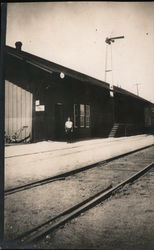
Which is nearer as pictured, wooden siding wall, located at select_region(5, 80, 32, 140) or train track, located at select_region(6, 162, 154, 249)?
train track, located at select_region(6, 162, 154, 249)

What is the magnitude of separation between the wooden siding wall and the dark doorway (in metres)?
2.56

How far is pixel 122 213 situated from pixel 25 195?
1.87m

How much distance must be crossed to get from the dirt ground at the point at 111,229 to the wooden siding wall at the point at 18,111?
440 inches

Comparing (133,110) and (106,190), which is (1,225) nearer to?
(106,190)

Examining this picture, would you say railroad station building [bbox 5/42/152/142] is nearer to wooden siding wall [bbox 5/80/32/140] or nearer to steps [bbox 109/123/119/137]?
wooden siding wall [bbox 5/80/32/140]

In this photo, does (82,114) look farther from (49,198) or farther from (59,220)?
(59,220)

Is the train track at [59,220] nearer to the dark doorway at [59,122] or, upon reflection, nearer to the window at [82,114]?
the dark doorway at [59,122]

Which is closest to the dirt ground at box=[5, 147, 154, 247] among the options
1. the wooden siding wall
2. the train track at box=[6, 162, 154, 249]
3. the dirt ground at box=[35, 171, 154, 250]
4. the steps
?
the train track at box=[6, 162, 154, 249]

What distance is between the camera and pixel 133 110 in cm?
3472

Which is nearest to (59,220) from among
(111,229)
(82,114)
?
(111,229)

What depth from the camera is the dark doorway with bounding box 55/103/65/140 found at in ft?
60.4

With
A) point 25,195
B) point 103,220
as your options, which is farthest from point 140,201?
point 25,195

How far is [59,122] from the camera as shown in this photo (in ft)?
61.3

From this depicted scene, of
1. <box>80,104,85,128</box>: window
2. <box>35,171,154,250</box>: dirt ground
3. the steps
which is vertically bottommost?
<box>35,171,154,250</box>: dirt ground
